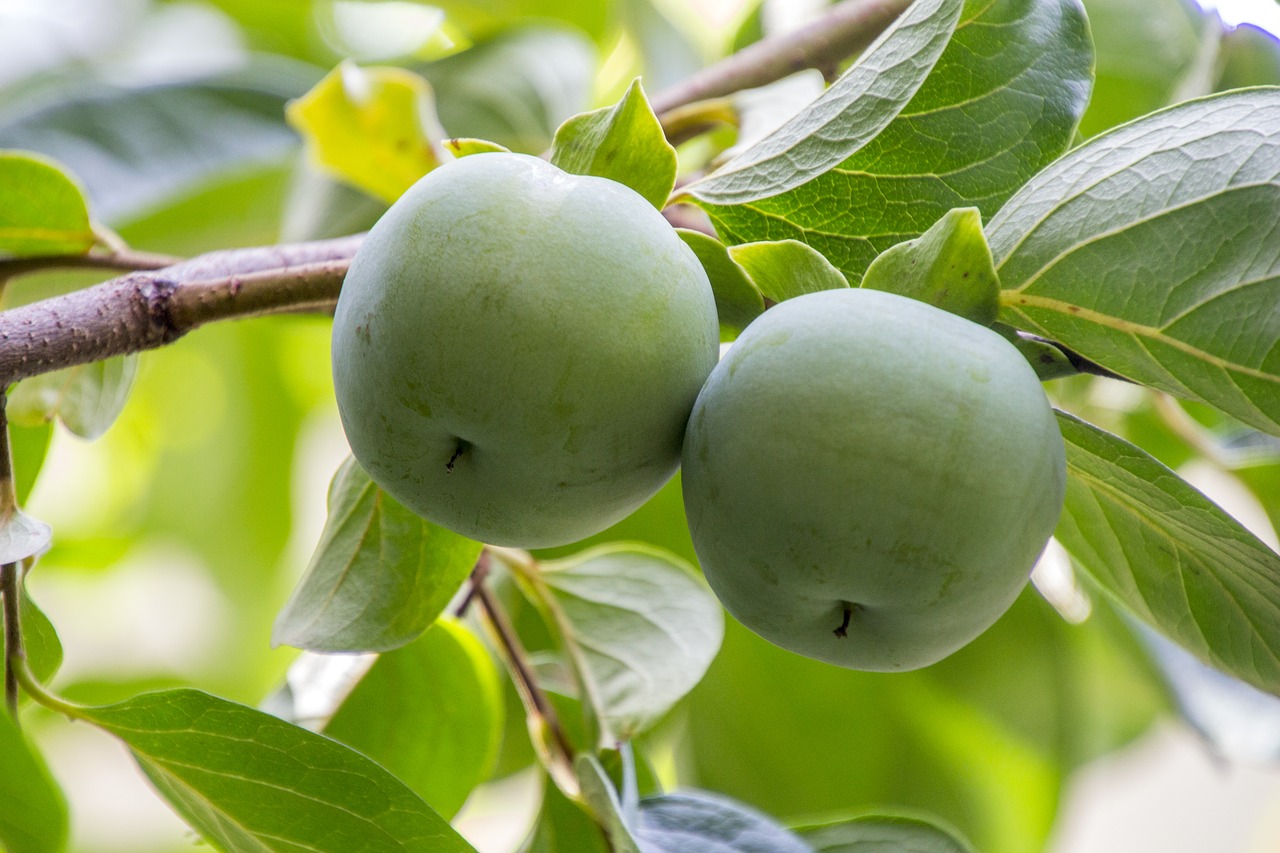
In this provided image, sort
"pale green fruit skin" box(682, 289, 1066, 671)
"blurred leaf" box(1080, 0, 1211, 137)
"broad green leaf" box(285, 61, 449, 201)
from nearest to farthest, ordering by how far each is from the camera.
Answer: "pale green fruit skin" box(682, 289, 1066, 671) → "broad green leaf" box(285, 61, 449, 201) → "blurred leaf" box(1080, 0, 1211, 137)

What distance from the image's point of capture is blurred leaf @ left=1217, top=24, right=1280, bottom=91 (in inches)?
29.7

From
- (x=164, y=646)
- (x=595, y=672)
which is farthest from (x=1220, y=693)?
(x=164, y=646)

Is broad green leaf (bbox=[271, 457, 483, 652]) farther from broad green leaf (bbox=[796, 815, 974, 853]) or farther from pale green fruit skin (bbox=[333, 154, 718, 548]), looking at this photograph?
broad green leaf (bbox=[796, 815, 974, 853])

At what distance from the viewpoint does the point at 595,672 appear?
0.72m

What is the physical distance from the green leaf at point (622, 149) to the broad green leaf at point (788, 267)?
55 millimetres

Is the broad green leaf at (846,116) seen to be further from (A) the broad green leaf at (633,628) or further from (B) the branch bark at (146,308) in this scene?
(A) the broad green leaf at (633,628)

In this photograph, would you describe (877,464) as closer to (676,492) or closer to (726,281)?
(726,281)

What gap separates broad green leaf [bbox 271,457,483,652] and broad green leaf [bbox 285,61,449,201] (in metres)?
0.35

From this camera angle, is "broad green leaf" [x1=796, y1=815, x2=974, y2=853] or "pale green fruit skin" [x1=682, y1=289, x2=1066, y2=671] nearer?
"pale green fruit skin" [x1=682, y1=289, x2=1066, y2=671]

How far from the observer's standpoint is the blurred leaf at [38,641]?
20.5 inches

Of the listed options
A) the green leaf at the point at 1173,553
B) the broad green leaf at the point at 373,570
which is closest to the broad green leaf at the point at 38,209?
the broad green leaf at the point at 373,570

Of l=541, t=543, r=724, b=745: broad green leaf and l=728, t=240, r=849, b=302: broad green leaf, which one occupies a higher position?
l=728, t=240, r=849, b=302: broad green leaf

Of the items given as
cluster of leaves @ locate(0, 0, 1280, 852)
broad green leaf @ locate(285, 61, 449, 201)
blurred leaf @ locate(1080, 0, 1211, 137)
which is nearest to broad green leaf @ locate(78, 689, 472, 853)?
cluster of leaves @ locate(0, 0, 1280, 852)

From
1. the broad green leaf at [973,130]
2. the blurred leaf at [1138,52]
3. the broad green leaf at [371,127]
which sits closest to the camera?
the broad green leaf at [973,130]
